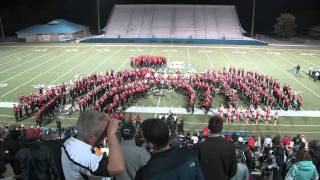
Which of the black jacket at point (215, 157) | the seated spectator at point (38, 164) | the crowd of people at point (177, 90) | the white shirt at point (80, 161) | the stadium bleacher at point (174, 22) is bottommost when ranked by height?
the crowd of people at point (177, 90)

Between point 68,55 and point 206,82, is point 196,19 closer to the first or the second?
point 68,55

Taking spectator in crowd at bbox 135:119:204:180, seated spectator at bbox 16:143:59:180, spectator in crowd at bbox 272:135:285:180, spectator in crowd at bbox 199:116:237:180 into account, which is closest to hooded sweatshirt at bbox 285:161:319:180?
spectator in crowd at bbox 199:116:237:180

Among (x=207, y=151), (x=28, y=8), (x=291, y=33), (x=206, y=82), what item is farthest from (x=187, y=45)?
(x=207, y=151)

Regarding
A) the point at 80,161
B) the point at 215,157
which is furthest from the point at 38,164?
the point at 215,157

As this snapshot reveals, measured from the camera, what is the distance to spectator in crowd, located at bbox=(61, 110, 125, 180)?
7.90ft

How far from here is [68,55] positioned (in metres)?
30.4

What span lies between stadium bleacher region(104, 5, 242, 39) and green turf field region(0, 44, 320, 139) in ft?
28.3

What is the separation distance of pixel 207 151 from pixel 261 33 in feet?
159

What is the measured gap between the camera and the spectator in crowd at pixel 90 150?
241cm

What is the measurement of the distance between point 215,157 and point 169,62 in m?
23.5

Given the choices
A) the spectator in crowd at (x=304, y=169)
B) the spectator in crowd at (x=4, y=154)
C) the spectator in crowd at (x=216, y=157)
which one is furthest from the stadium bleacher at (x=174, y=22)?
the spectator in crowd at (x=216, y=157)

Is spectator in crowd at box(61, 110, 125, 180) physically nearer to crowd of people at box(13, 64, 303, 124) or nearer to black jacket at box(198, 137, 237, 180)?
black jacket at box(198, 137, 237, 180)

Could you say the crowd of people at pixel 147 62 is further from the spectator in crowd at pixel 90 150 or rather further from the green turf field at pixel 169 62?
the spectator in crowd at pixel 90 150

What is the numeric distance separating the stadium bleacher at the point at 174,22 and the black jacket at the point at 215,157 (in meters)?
40.2
